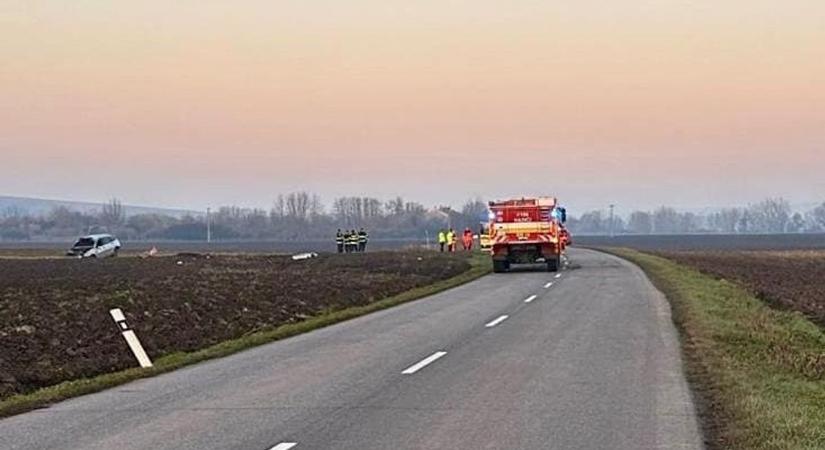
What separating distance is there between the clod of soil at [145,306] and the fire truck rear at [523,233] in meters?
2.24

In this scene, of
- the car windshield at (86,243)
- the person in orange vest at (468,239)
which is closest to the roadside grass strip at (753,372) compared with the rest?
the person in orange vest at (468,239)

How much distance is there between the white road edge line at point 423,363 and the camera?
14.9 meters

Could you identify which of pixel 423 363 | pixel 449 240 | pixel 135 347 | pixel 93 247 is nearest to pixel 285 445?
pixel 423 363

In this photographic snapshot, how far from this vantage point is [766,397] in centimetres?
1225

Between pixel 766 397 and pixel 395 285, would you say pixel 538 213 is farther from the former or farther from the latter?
pixel 766 397

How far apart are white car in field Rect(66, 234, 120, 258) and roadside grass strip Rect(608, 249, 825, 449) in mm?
49078

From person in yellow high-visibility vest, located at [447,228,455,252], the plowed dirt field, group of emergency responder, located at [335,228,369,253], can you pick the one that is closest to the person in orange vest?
person in yellow high-visibility vest, located at [447,228,455,252]

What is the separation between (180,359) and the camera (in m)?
17.2

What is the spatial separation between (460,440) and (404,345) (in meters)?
8.21

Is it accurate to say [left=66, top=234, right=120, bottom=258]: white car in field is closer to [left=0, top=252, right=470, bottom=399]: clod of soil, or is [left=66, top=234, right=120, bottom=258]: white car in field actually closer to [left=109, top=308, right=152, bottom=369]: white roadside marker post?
[left=0, top=252, right=470, bottom=399]: clod of soil

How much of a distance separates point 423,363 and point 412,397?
3175mm

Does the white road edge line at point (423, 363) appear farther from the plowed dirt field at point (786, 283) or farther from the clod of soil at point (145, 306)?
the plowed dirt field at point (786, 283)

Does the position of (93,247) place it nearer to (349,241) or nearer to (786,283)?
(349,241)

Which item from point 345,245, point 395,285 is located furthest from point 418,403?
point 345,245
